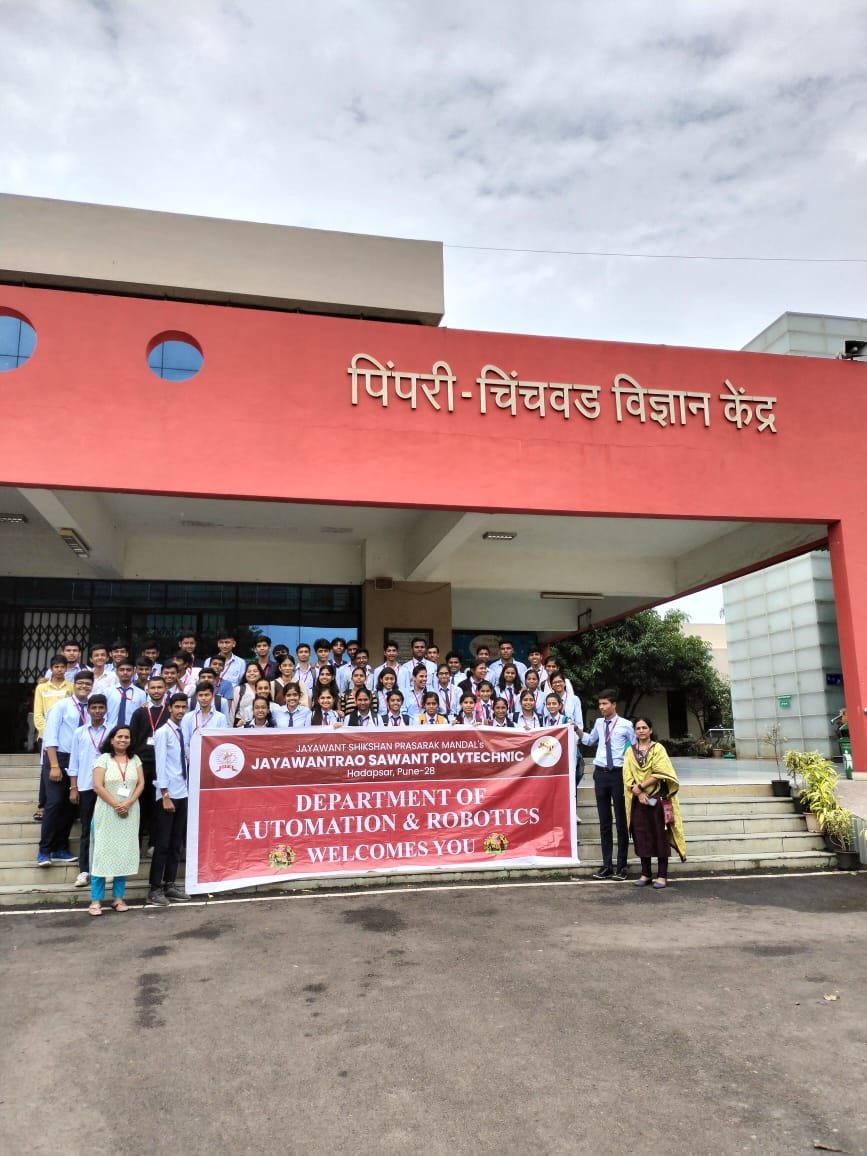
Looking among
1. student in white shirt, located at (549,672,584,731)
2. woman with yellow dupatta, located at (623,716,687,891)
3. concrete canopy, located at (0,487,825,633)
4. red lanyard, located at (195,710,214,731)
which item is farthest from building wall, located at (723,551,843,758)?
red lanyard, located at (195,710,214,731)

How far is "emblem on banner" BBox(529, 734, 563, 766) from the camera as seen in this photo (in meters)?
7.35

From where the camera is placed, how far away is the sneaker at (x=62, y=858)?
6455 mm

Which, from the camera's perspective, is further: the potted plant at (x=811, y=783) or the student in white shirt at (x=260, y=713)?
the potted plant at (x=811, y=783)

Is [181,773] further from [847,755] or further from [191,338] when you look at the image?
[847,755]

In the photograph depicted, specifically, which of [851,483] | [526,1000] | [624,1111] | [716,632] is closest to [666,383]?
[851,483]

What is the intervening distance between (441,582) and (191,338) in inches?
225

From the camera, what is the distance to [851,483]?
10.1 metres

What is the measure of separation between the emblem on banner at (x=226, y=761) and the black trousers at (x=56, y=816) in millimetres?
1165

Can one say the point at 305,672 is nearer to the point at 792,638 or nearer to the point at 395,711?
the point at 395,711

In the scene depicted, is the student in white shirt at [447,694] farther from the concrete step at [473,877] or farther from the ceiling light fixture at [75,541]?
the ceiling light fixture at [75,541]

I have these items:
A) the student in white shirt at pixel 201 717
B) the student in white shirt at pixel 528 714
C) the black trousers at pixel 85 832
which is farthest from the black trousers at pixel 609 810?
the black trousers at pixel 85 832

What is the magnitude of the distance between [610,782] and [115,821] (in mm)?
3920

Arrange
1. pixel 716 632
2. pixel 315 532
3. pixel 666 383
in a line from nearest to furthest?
pixel 666 383 → pixel 315 532 → pixel 716 632

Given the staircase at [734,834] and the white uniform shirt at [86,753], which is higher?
the white uniform shirt at [86,753]
